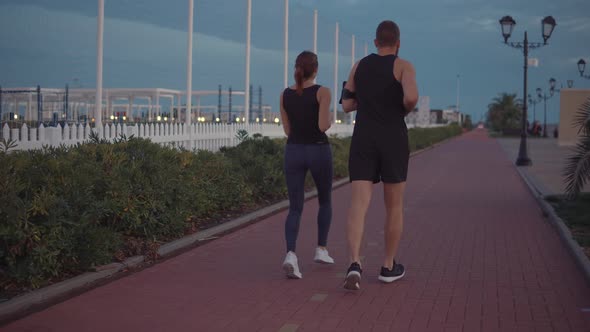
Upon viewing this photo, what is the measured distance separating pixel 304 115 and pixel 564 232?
450 centimetres

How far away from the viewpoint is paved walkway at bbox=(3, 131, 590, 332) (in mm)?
5105

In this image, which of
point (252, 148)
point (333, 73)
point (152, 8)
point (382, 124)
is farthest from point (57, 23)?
point (333, 73)

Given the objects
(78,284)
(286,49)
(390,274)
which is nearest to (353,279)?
(390,274)

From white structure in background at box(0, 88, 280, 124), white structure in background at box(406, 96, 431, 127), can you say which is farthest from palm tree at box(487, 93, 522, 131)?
white structure in background at box(0, 88, 280, 124)

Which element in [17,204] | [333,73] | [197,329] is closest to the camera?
[197,329]

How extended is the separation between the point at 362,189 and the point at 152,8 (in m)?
10.1

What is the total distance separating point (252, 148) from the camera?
1382 cm

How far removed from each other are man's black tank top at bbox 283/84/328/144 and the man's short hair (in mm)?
776

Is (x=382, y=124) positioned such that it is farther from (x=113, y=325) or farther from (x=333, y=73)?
(x=333, y=73)

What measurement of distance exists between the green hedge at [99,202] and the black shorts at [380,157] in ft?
7.73

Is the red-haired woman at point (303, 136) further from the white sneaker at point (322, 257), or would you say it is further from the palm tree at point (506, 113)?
the palm tree at point (506, 113)

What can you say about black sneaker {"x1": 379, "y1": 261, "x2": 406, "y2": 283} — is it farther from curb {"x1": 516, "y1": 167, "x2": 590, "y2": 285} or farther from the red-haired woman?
curb {"x1": 516, "y1": 167, "x2": 590, "y2": 285}

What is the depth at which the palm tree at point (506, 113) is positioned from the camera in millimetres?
104938

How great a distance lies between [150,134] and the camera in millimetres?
13227
